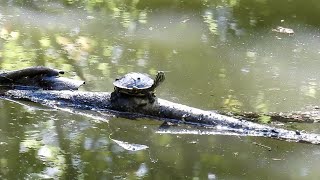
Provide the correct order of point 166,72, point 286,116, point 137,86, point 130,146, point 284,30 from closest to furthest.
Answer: point 130,146, point 137,86, point 286,116, point 166,72, point 284,30

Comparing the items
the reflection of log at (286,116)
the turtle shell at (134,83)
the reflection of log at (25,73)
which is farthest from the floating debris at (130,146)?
the reflection of log at (25,73)

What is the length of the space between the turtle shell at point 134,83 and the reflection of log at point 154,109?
12 cm

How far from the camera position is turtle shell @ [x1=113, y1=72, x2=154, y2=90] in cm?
374

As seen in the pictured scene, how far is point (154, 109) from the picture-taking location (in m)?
3.83

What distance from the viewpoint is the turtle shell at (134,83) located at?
374 centimetres

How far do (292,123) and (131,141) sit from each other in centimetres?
106

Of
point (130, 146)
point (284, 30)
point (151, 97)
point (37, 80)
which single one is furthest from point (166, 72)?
point (284, 30)

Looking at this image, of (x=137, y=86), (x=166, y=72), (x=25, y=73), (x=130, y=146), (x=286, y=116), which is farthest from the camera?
(x=166, y=72)

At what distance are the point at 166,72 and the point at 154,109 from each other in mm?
942

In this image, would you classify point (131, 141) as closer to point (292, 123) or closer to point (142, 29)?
point (292, 123)

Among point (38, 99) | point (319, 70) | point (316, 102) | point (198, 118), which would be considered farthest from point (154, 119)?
point (319, 70)

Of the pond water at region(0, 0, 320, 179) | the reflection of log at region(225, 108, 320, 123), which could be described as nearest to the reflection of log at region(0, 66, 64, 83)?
the pond water at region(0, 0, 320, 179)

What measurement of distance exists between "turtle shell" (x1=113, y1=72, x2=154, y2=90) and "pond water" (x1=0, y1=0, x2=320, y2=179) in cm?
21

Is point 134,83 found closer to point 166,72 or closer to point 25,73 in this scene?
point 25,73
